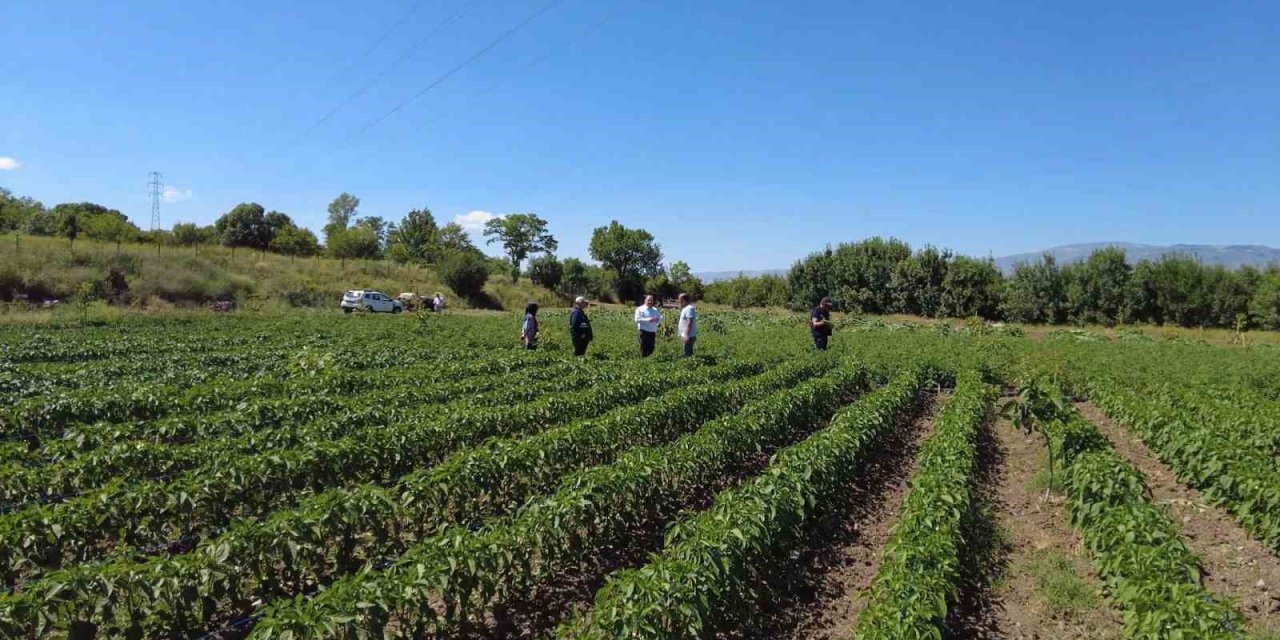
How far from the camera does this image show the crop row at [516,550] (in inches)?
154

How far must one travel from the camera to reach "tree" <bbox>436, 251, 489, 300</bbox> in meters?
55.1

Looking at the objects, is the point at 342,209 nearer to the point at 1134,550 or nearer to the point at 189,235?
the point at 189,235

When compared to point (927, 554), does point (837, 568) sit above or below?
below

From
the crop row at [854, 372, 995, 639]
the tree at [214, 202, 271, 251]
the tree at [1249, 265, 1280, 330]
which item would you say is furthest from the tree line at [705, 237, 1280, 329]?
the tree at [214, 202, 271, 251]

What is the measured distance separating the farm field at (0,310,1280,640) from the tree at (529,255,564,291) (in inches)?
2147

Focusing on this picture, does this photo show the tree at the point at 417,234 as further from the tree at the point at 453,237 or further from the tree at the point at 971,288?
the tree at the point at 971,288

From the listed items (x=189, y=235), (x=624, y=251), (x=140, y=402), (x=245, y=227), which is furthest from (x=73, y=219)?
(x=140, y=402)

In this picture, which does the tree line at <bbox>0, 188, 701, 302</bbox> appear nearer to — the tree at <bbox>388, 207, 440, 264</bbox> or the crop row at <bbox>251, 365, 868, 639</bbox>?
the tree at <bbox>388, 207, 440, 264</bbox>

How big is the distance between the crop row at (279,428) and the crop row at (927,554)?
6499 millimetres

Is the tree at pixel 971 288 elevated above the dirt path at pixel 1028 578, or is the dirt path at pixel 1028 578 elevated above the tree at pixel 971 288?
the tree at pixel 971 288

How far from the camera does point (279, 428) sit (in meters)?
8.80

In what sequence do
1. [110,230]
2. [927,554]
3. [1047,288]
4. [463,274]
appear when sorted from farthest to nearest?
[463,274] → [110,230] → [1047,288] → [927,554]

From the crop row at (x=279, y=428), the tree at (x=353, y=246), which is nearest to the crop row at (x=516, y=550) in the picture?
the crop row at (x=279, y=428)

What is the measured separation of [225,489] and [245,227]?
282 feet
